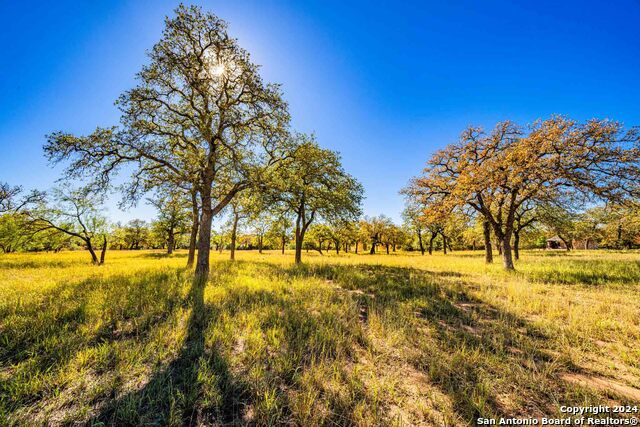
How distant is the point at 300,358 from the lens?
13.3 feet

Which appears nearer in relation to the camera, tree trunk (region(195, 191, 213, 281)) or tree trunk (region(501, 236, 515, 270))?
tree trunk (region(195, 191, 213, 281))

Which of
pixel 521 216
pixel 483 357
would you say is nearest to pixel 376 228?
pixel 521 216

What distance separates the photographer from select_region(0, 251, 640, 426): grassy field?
2953mm

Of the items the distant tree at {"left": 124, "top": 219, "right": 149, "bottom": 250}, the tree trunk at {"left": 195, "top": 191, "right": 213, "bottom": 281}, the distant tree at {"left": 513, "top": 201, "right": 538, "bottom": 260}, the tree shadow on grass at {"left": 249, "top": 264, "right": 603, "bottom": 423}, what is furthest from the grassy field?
the distant tree at {"left": 124, "top": 219, "right": 149, "bottom": 250}

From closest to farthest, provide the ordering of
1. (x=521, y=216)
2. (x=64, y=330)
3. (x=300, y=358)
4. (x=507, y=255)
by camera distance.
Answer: (x=300, y=358) → (x=64, y=330) → (x=507, y=255) → (x=521, y=216)

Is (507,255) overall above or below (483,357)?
above

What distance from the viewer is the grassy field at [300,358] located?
2.95 meters

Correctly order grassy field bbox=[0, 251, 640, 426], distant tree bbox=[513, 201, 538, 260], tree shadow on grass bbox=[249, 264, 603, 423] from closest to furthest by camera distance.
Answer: grassy field bbox=[0, 251, 640, 426] → tree shadow on grass bbox=[249, 264, 603, 423] → distant tree bbox=[513, 201, 538, 260]

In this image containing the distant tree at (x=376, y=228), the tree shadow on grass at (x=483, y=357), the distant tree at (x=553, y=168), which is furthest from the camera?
the distant tree at (x=376, y=228)

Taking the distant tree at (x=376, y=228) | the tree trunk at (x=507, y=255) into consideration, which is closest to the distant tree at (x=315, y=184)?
the tree trunk at (x=507, y=255)

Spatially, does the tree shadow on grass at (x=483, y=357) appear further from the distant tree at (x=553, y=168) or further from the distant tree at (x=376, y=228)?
the distant tree at (x=376, y=228)

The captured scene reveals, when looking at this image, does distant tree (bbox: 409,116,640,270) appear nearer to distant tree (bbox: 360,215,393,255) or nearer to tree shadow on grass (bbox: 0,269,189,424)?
tree shadow on grass (bbox: 0,269,189,424)

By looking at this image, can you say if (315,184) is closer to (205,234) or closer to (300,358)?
(205,234)

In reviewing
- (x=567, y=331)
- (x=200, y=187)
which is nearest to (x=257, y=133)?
(x=200, y=187)
